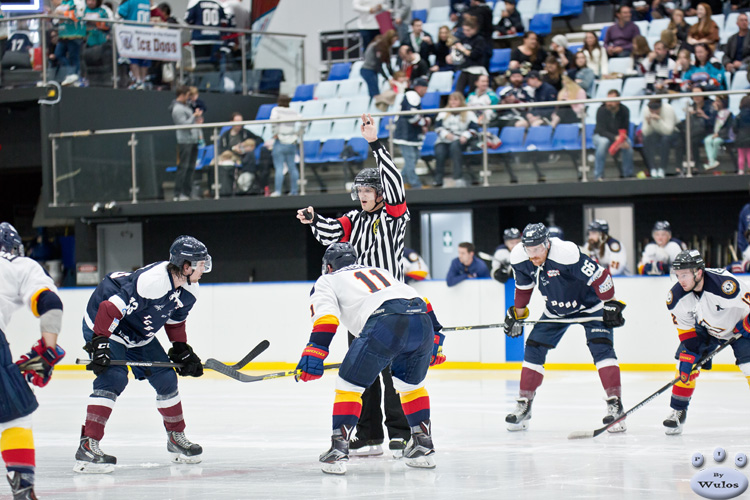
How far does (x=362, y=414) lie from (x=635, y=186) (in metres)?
6.39

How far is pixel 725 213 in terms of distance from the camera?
12.8 meters

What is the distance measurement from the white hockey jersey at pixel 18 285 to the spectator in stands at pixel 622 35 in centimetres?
1024

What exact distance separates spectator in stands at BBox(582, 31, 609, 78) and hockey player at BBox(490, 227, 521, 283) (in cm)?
320

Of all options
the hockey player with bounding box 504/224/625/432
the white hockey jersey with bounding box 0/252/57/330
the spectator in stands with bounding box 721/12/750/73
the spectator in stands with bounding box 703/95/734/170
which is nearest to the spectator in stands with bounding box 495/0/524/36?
the spectator in stands with bounding box 721/12/750/73

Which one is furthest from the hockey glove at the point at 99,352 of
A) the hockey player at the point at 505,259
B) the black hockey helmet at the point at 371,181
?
the hockey player at the point at 505,259

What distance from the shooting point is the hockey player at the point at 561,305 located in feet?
22.9

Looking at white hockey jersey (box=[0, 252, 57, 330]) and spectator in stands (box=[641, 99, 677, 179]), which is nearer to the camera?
white hockey jersey (box=[0, 252, 57, 330])

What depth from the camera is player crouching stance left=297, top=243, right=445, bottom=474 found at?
5.29 metres

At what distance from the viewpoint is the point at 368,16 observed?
15.2 meters

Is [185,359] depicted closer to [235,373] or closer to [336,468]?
[235,373]

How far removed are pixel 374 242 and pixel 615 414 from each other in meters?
2.19

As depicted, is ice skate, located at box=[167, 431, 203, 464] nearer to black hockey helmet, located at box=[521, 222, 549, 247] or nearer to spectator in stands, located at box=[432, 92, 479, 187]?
black hockey helmet, located at box=[521, 222, 549, 247]

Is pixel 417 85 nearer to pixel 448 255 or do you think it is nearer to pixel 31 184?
pixel 448 255

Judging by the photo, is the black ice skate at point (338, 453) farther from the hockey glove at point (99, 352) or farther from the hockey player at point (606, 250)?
the hockey player at point (606, 250)
